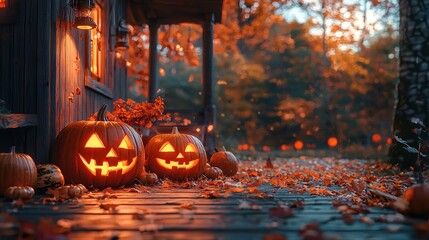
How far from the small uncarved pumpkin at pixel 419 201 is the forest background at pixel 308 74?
1305 cm

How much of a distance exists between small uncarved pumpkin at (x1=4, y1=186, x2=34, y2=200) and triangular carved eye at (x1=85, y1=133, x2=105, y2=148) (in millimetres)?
992

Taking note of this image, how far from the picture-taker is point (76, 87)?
5750 millimetres

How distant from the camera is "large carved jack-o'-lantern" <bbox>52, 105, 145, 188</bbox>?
4801 millimetres

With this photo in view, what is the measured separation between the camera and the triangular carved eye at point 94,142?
15.8 feet

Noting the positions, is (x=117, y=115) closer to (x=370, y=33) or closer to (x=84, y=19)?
(x=84, y=19)

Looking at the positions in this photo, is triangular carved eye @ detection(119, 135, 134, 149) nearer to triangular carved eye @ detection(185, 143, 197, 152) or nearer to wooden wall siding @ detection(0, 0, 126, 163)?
wooden wall siding @ detection(0, 0, 126, 163)

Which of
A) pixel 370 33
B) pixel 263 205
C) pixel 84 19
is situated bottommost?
pixel 263 205

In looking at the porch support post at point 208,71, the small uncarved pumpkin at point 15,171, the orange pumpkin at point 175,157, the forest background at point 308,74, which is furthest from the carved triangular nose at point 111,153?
the forest background at point 308,74

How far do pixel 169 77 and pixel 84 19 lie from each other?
1999 cm

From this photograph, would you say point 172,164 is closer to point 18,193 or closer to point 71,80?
point 71,80

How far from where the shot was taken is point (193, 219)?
316cm

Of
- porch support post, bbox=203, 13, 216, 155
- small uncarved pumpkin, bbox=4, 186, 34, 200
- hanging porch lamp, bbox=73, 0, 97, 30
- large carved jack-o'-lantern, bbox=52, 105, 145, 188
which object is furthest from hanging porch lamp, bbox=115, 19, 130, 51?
small uncarved pumpkin, bbox=4, 186, 34, 200

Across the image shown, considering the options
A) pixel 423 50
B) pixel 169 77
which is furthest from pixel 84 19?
pixel 169 77

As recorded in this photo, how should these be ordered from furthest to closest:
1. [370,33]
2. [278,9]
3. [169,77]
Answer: [169,77] → [370,33] → [278,9]
